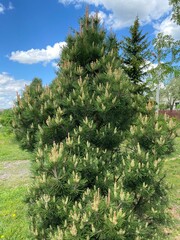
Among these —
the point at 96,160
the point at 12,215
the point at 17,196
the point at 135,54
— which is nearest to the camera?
the point at 96,160

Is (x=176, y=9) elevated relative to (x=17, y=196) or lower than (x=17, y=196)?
elevated

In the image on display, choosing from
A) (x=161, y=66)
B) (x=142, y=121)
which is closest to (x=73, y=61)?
(x=142, y=121)

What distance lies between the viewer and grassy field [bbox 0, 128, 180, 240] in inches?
169

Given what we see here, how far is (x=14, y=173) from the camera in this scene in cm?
859

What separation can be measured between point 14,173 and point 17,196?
2704 mm

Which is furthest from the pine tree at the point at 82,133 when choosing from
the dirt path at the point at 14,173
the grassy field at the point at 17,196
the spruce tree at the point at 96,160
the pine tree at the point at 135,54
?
the pine tree at the point at 135,54

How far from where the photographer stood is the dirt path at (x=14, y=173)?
7.46 metres

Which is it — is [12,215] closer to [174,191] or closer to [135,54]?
[174,191]

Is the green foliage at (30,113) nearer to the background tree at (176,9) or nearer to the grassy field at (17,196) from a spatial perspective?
the grassy field at (17,196)

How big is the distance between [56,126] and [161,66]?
639 cm

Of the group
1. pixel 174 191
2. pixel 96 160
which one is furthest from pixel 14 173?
pixel 96 160

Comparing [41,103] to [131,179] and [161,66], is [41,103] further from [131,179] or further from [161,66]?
[161,66]

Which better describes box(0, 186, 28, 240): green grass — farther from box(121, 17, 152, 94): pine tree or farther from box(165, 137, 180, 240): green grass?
box(121, 17, 152, 94): pine tree

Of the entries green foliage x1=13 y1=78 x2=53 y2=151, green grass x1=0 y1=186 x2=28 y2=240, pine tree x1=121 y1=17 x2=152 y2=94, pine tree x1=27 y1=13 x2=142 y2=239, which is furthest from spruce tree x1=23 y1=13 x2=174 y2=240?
pine tree x1=121 y1=17 x2=152 y2=94
